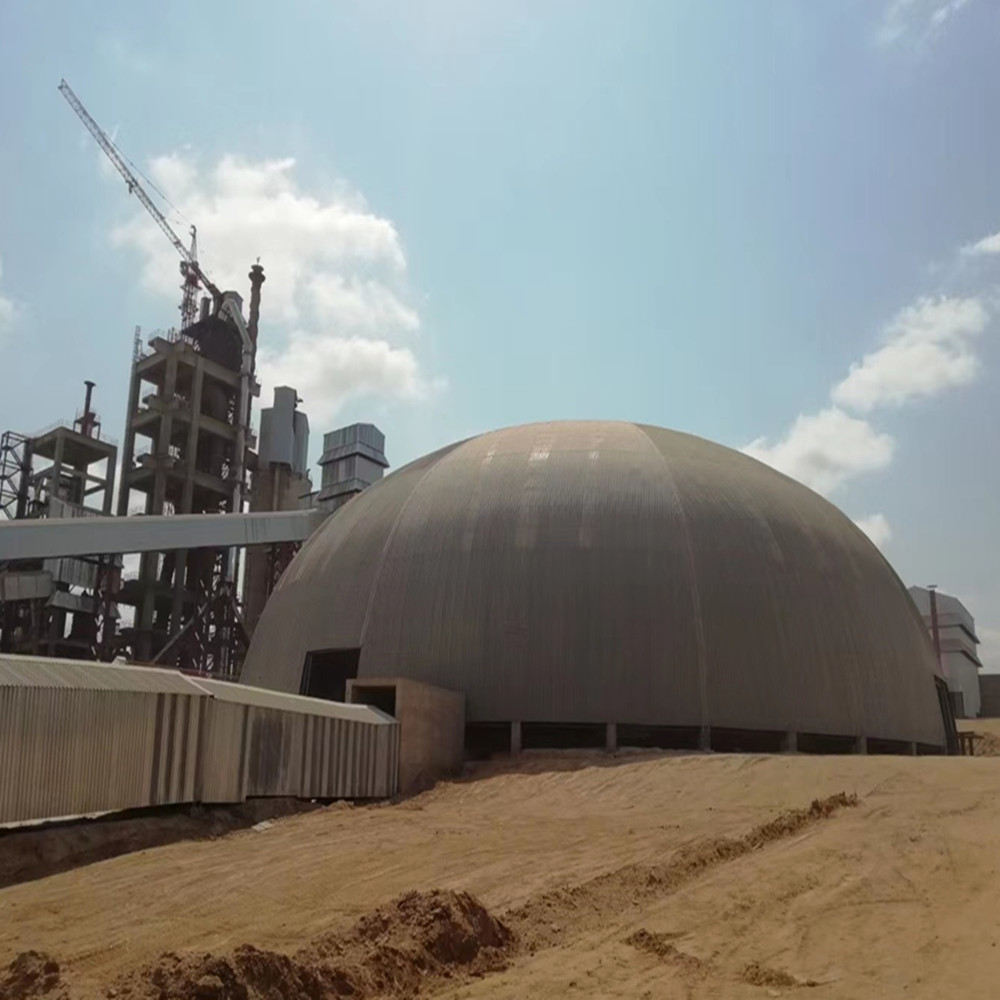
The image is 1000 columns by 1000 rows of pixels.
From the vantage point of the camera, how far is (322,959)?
32.1 ft

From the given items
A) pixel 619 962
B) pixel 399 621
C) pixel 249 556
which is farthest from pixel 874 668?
pixel 249 556

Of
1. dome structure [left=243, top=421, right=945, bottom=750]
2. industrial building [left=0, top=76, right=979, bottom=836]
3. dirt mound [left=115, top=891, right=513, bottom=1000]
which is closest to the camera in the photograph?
dirt mound [left=115, top=891, right=513, bottom=1000]

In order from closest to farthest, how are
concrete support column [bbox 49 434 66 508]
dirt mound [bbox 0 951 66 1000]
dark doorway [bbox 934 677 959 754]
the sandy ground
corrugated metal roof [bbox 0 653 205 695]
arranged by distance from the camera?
dirt mound [bbox 0 951 66 1000] → the sandy ground → corrugated metal roof [bbox 0 653 205 695] → dark doorway [bbox 934 677 959 754] → concrete support column [bbox 49 434 66 508]

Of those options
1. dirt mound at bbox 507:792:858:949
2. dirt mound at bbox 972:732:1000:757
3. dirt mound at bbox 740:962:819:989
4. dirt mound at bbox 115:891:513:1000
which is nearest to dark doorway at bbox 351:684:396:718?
dirt mound at bbox 507:792:858:949

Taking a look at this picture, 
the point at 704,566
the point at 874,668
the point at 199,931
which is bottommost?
the point at 199,931

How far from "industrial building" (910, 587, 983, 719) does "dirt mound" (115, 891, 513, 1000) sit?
221 ft

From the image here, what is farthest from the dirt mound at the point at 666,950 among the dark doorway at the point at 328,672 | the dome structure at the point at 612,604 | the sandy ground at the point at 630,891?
the dark doorway at the point at 328,672

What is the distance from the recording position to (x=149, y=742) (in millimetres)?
19000

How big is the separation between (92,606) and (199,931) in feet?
184

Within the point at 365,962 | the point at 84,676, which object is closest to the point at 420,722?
the point at 84,676

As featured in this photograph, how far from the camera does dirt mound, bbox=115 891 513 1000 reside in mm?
8727

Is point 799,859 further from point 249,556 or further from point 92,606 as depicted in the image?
point 92,606

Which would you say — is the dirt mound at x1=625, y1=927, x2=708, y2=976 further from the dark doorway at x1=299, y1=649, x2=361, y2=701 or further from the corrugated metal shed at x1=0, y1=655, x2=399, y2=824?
the dark doorway at x1=299, y1=649, x2=361, y2=701

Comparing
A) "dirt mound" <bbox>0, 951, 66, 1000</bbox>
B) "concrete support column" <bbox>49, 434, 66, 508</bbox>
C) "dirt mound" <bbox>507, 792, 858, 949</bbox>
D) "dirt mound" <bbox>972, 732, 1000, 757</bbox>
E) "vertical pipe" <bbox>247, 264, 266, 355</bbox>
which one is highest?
"vertical pipe" <bbox>247, 264, 266, 355</bbox>
